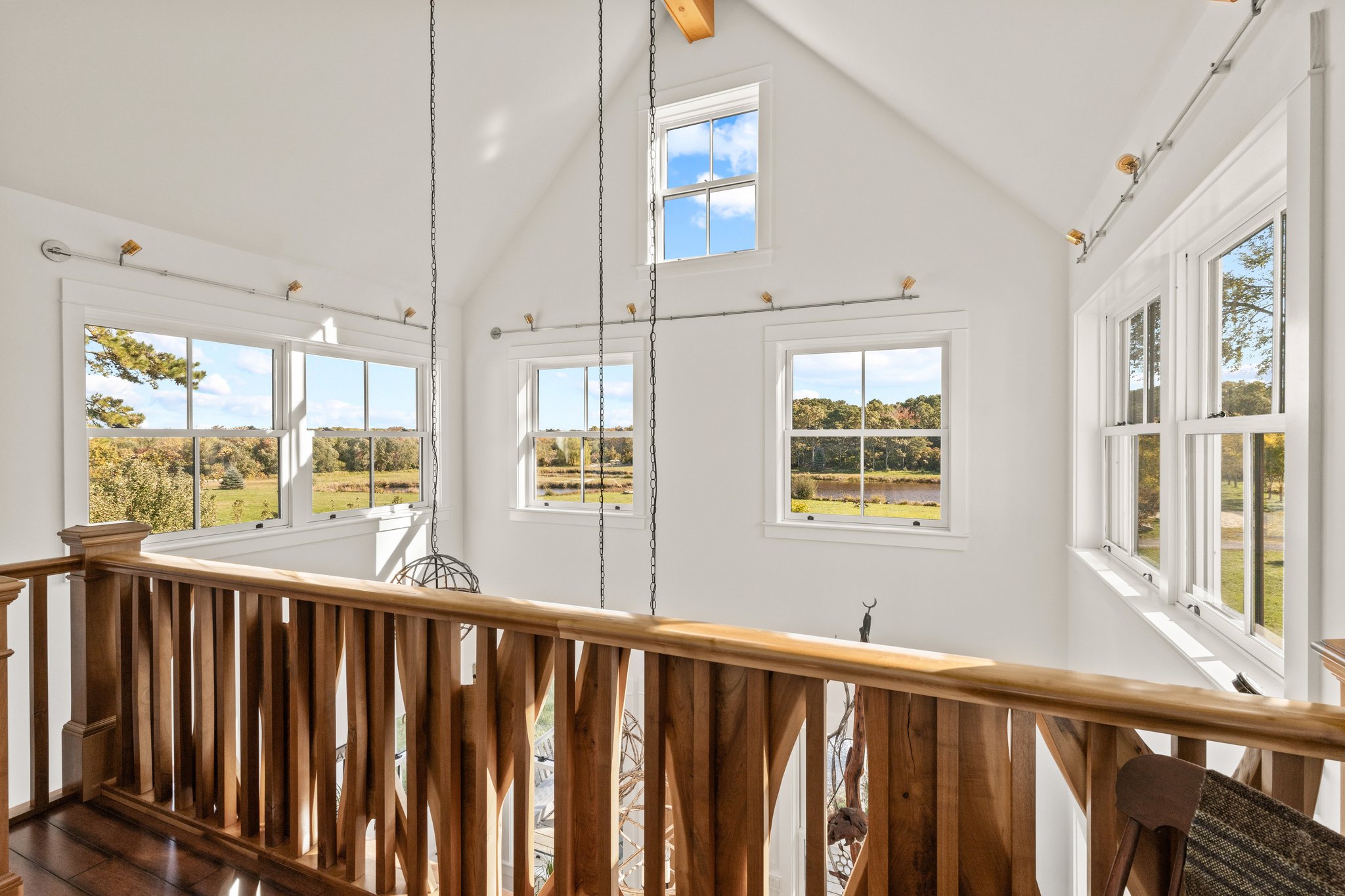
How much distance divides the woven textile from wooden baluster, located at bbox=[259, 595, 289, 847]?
1748mm

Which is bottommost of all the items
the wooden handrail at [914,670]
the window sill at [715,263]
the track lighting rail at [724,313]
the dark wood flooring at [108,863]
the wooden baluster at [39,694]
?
the dark wood flooring at [108,863]

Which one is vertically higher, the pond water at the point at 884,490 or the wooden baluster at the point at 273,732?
the pond water at the point at 884,490

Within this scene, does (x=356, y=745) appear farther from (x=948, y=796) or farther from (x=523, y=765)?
(x=948, y=796)

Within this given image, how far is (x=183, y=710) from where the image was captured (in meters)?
1.71

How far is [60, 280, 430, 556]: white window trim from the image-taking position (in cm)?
282

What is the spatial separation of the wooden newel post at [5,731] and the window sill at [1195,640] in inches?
100

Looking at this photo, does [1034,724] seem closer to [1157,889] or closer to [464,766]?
[1157,889]

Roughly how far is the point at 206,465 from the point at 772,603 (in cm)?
327

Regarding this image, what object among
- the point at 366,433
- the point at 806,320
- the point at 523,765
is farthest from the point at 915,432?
the point at 366,433

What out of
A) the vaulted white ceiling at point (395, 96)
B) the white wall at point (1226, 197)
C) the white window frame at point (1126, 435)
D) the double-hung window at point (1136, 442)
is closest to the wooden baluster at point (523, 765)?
the white wall at point (1226, 197)

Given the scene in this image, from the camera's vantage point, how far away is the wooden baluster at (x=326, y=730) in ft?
4.83

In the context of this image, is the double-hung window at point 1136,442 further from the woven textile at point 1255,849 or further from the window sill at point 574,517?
the window sill at point 574,517

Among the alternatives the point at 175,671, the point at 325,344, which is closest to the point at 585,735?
the point at 175,671

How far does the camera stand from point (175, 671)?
68.2 inches
